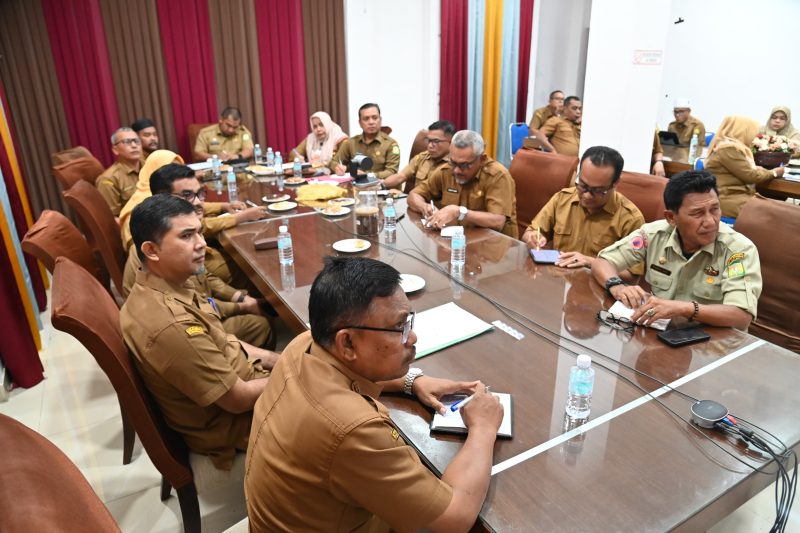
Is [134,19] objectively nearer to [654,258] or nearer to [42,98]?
[42,98]

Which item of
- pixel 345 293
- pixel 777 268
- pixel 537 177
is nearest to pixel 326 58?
pixel 537 177

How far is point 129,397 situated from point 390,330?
834 millimetres

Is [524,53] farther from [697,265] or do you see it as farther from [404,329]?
[404,329]

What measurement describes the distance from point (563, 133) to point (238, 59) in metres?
3.81

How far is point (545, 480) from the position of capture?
1041mm

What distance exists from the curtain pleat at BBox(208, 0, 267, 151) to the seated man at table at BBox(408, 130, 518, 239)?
312 cm

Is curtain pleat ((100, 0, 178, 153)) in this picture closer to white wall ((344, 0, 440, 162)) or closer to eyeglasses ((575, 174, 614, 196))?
white wall ((344, 0, 440, 162))

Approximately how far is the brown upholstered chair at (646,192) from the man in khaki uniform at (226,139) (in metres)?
3.46

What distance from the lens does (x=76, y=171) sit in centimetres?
401

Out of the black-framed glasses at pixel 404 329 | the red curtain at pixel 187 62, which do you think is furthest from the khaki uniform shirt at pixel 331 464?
Result: the red curtain at pixel 187 62

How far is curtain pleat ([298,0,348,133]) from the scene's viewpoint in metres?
5.58

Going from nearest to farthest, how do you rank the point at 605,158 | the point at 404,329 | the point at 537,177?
1. the point at 404,329
2. the point at 605,158
3. the point at 537,177

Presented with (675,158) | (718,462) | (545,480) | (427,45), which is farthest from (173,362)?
(427,45)

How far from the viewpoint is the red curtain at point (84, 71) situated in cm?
466
